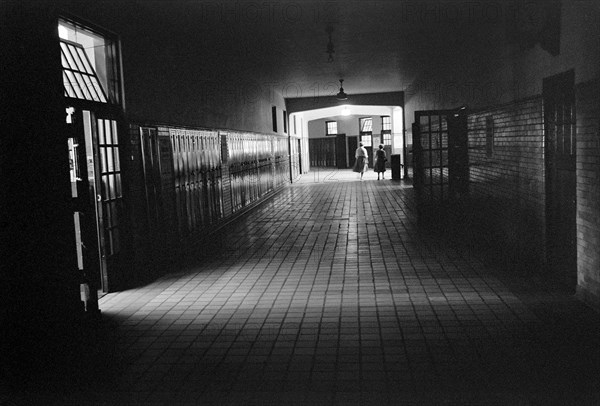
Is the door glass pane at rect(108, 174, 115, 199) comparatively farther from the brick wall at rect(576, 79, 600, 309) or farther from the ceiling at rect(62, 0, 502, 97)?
the brick wall at rect(576, 79, 600, 309)

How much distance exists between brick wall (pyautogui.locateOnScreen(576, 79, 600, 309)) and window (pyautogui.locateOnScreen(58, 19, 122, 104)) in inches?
187

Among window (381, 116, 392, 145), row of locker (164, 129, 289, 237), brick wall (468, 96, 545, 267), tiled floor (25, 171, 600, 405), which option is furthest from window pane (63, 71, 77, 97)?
window (381, 116, 392, 145)

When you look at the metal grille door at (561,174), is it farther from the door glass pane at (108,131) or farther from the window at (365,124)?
the window at (365,124)

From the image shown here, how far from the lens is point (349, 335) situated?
4.94m

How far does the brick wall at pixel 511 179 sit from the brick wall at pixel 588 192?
3.97ft

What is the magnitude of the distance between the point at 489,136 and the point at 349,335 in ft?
18.3

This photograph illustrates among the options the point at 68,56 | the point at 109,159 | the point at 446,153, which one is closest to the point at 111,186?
the point at 109,159

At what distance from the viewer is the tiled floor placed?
3.82 m

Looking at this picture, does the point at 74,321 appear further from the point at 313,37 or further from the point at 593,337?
the point at 313,37

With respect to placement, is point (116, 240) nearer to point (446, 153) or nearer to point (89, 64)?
point (89, 64)

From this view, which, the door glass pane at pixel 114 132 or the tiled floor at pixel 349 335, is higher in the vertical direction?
the door glass pane at pixel 114 132

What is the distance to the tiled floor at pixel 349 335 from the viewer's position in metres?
3.82

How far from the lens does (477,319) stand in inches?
205

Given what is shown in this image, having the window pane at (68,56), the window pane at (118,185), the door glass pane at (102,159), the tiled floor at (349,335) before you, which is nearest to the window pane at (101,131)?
the door glass pane at (102,159)
